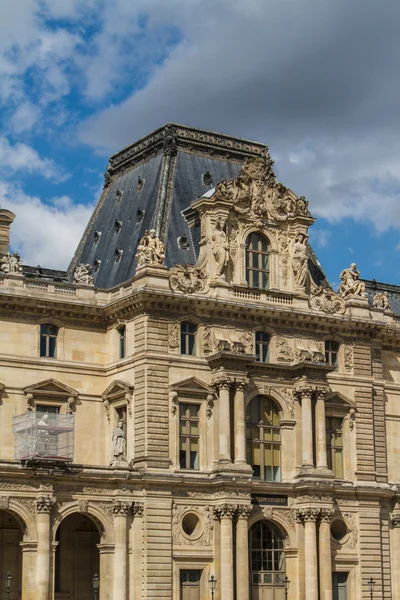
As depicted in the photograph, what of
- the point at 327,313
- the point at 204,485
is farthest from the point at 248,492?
the point at 327,313

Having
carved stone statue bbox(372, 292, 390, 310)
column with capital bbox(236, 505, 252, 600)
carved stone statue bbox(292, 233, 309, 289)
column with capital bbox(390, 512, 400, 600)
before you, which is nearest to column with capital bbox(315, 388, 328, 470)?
column with capital bbox(236, 505, 252, 600)

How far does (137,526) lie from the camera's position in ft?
203

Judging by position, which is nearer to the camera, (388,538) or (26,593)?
(26,593)

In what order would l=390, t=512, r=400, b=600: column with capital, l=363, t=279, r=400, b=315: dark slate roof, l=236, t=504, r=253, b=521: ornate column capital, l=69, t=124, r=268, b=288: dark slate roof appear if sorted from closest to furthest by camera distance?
l=236, t=504, r=253, b=521: ornate column capital < l=69, t=124, r=268, b=288: dark slate roof < l=390, t=512, r=400, b=600: column with capital < l=363, t=279, r=400, b=315: dark slate roof

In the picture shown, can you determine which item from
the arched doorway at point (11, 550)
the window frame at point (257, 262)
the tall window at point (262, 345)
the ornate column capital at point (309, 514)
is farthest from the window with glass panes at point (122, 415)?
the ornate column capital at point (309, 514)

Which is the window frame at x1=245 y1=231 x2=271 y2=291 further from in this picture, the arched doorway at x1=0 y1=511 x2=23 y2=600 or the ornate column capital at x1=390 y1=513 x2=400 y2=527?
the arched doorway at x1=0 y1=511 x2=23 y2=600

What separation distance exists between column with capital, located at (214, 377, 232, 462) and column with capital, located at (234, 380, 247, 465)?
1.46 ft

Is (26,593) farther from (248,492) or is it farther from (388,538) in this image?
(388,538)

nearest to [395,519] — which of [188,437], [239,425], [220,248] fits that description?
[239,425]

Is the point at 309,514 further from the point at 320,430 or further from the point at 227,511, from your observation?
the point at 227,511

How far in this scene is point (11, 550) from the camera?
208 feet

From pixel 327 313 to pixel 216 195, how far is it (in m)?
9.39

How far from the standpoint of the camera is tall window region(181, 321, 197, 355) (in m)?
65.6

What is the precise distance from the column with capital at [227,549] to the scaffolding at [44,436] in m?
8.29
